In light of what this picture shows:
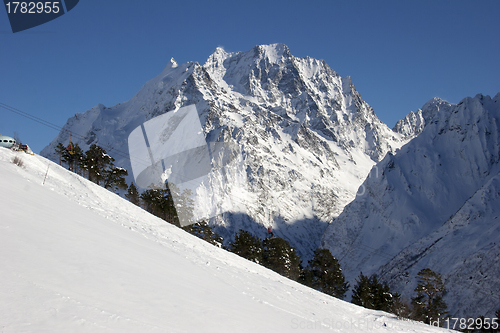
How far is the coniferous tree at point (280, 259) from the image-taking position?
1521 inches

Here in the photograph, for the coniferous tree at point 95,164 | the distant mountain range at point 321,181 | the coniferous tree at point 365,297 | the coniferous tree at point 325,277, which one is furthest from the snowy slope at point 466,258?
the coniferous tree at point 95,164

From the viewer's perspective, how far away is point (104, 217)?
18000 mm

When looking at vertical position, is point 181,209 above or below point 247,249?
above

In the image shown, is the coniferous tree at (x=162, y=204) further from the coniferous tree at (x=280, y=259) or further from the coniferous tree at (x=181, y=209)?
the coniferous tree at (x=280, y=259)

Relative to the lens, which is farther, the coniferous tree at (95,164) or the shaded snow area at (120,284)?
the coniferous tree at (95,164)

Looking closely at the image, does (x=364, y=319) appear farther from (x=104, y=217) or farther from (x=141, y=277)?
(x=104, y=217)

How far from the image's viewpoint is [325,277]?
40.2m

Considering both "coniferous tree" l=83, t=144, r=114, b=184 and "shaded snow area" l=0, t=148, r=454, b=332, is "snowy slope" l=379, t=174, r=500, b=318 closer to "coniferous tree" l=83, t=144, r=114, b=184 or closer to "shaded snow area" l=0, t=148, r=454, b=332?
"shaded snow area" l=0, t=148, r=454, b=332

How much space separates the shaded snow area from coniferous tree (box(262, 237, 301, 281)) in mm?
20412

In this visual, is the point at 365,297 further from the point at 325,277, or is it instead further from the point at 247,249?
the point at 247,249

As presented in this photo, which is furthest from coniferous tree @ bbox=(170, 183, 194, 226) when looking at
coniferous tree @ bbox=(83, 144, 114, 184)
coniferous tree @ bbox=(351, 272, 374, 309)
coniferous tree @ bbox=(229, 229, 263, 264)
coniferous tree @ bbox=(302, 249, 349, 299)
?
coniferous tree @ bbox=(351, 272, 374, 309)

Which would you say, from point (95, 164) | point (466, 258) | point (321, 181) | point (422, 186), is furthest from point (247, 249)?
point (321, 181)

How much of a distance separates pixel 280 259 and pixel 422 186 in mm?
70164

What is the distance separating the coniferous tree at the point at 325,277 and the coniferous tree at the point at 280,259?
1.69 meters
